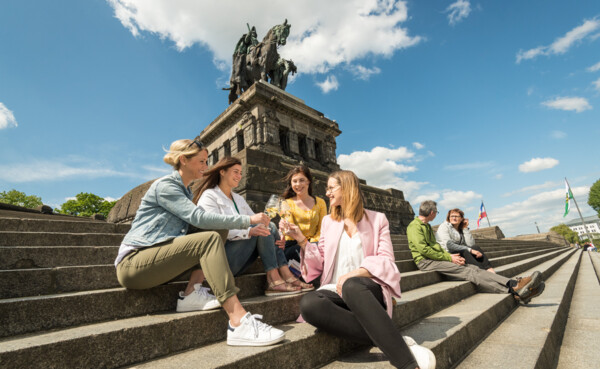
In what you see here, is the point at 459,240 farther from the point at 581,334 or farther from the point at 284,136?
the point at 284,136

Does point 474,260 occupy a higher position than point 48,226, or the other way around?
point 48,226

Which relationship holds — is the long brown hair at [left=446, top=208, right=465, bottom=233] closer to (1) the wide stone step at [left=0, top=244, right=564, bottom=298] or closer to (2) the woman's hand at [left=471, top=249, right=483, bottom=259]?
(2) the woman's hand at [left=471, top=249, right=483, bottom=259]

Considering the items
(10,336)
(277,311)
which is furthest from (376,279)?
(10,336)

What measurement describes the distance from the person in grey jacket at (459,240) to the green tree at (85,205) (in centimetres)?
3848

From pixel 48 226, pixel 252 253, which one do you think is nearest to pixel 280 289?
pixel 252 253

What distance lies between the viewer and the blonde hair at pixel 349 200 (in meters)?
2.55

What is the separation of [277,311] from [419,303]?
1.55m

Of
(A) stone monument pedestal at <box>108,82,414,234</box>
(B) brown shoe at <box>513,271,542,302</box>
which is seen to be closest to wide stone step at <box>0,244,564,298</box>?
(B) brown shoe at <box>513,271,542,302</box>

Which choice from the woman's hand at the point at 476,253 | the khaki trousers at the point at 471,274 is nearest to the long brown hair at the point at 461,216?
the woman's hand at the point at 476,253

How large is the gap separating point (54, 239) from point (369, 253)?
3.80m

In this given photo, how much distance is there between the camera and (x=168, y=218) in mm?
2369

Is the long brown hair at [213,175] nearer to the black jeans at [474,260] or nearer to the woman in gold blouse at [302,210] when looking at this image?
the woman in gold blouse at [302,210]

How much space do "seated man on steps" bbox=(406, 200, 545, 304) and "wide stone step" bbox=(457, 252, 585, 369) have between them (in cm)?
34

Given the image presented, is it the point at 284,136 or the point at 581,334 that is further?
the point at 284,136
